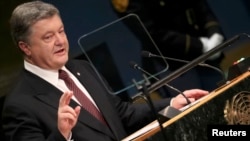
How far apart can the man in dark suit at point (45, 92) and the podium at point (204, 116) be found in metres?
0.34

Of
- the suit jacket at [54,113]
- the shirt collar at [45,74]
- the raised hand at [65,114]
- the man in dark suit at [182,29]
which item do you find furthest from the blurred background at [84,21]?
the raised hand at [65,114]

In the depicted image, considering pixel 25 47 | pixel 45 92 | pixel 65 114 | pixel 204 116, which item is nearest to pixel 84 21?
pixel 25 47

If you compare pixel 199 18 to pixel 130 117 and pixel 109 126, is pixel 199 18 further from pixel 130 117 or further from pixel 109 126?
pixel 109 126

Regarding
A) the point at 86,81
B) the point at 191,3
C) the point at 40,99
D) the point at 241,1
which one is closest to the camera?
the point at 40,99

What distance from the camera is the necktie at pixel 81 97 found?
2.09m

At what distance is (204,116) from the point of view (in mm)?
1661

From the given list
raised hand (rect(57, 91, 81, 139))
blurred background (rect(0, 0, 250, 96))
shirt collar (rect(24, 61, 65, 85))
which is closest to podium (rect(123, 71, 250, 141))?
raised hand (rect(57, 91, 81, 139))

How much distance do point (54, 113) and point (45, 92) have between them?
104mm

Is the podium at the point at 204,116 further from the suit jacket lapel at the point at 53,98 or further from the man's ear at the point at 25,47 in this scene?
the man's ear at the point at 25,47

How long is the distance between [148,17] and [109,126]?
1.02 m

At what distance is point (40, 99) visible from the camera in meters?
2.01

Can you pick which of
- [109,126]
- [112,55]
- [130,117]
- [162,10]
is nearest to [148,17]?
[162,10]

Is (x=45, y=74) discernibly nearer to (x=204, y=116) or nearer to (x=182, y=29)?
(x=204, y=116)

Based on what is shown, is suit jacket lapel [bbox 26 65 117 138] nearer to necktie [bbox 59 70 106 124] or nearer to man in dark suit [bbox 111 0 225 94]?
necktie [bbox 59 70 106 124]
